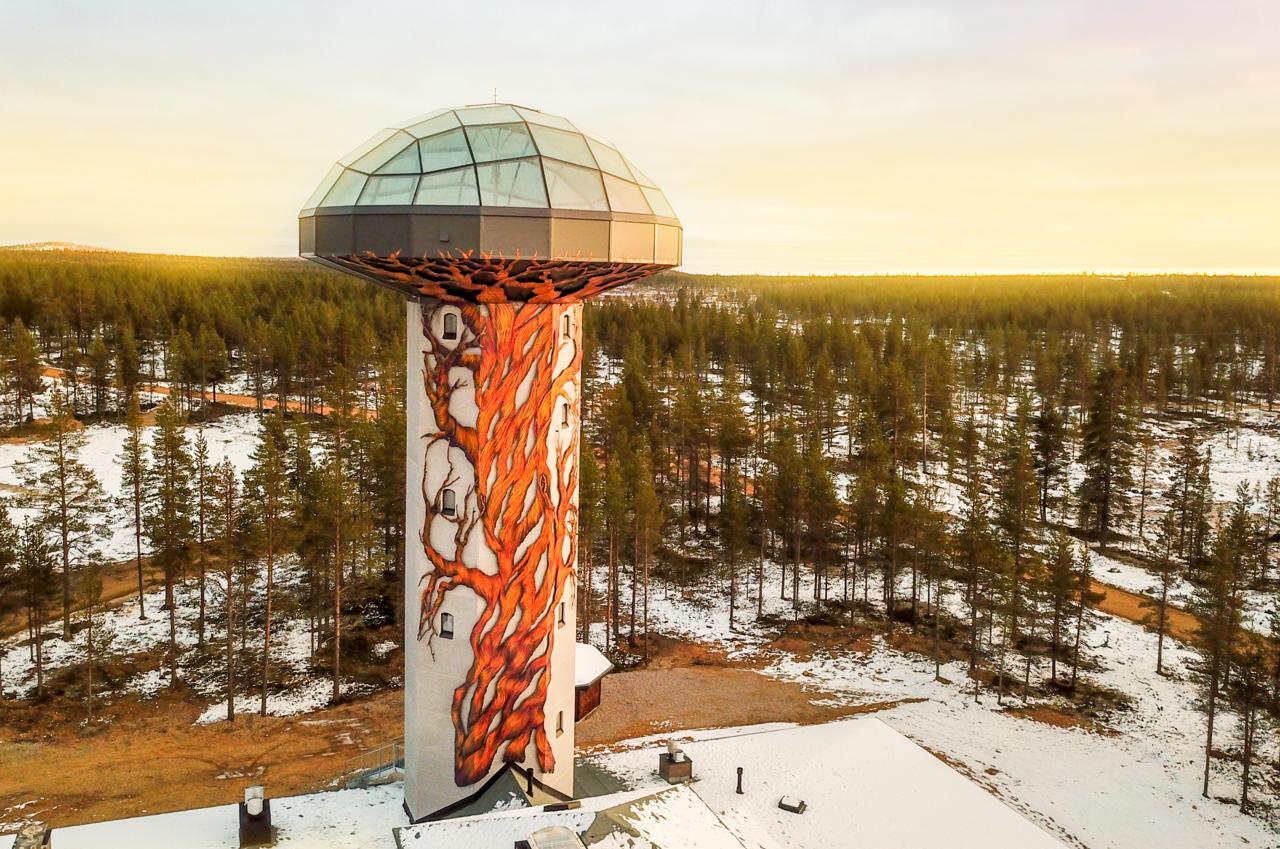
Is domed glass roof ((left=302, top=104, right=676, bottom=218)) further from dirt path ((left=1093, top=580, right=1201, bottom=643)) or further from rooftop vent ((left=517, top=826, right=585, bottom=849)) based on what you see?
dirt path ((left=1093, top=580, right=1201, bottom=643))

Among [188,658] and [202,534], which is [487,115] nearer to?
[188,658]

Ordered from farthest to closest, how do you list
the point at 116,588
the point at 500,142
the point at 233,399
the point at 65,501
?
the point at 233,399
the point at 116,588
the point at 65,501
the point at 500,142

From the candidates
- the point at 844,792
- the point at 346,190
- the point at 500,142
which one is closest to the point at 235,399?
the point at 346,190

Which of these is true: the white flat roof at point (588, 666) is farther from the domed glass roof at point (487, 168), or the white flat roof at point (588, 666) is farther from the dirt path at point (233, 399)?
the dirt path at point (233, 399)

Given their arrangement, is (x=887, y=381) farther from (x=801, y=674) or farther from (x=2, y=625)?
(x=2, y=625)

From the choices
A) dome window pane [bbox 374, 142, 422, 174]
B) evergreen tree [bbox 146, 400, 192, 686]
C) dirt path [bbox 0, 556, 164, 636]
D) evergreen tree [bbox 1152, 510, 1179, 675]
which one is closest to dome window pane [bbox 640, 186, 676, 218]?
dome window pane [bbox 374, 142, 422, 174]

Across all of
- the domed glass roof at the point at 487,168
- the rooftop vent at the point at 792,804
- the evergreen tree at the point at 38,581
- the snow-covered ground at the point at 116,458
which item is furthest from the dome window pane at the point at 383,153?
the snow-covered ground at the point at 116,458
